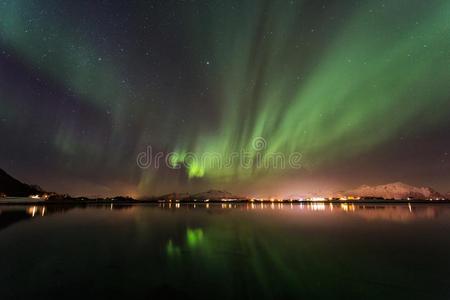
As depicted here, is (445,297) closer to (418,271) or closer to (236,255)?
(418,271)

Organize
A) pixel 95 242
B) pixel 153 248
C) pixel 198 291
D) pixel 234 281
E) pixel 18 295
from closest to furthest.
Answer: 1. pixel 18 295
2. pixel 198 291
3. pixel 234 281
4. pixel 153 248
5. pixel 95 242

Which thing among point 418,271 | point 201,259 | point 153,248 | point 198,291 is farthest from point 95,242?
point 418,271

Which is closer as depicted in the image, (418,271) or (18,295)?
(18,295)

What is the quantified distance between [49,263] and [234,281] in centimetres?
1404

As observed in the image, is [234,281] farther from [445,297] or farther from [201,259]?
[445,297]

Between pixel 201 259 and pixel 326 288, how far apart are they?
10.2 metres

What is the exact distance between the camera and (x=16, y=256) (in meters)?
22.5

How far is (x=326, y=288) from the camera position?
1451cm

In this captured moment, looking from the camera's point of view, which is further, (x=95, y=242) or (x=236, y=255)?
(x=95, y=242)

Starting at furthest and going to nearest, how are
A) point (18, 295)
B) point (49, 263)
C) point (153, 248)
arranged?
point (153, 248), point (49, 263), point (18, 295)

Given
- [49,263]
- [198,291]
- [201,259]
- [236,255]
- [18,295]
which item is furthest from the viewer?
[236,255]

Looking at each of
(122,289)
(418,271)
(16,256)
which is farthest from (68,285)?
(418,271)

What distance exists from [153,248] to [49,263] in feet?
28.7

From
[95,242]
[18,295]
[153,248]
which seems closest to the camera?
[18,295]
